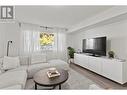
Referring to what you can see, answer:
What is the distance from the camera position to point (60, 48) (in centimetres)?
525

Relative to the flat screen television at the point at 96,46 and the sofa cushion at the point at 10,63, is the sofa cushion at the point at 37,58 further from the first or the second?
the flat screen television at the point at 96,46

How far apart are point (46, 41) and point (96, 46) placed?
256cm

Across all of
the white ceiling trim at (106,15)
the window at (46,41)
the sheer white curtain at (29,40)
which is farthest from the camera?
the window at (46,41)

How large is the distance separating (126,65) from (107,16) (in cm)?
146

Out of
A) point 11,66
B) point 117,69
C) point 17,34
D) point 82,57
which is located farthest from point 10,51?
point 117,69

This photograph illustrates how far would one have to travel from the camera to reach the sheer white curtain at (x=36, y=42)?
4152 mm

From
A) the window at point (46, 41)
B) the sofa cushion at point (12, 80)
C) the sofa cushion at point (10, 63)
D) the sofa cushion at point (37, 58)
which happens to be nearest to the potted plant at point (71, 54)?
the window at point (46, 41)

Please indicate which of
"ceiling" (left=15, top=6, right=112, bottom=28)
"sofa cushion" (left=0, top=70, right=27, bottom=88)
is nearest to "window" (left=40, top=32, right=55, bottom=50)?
"ceiling" (left=15, top=6, right=112, bottom=28)

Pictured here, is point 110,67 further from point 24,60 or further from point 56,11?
point 24,60

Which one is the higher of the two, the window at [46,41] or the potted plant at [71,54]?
the window at [46,41]

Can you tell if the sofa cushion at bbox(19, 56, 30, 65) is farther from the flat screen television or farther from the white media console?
the flat screen television

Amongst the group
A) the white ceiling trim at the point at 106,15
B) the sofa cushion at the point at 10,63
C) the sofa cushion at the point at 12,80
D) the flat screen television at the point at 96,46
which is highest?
the white ceiling trim at the point at 106,15

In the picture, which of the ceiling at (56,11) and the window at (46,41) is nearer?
the ceiling at (56,11)

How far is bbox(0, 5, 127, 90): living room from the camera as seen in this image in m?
2.48
